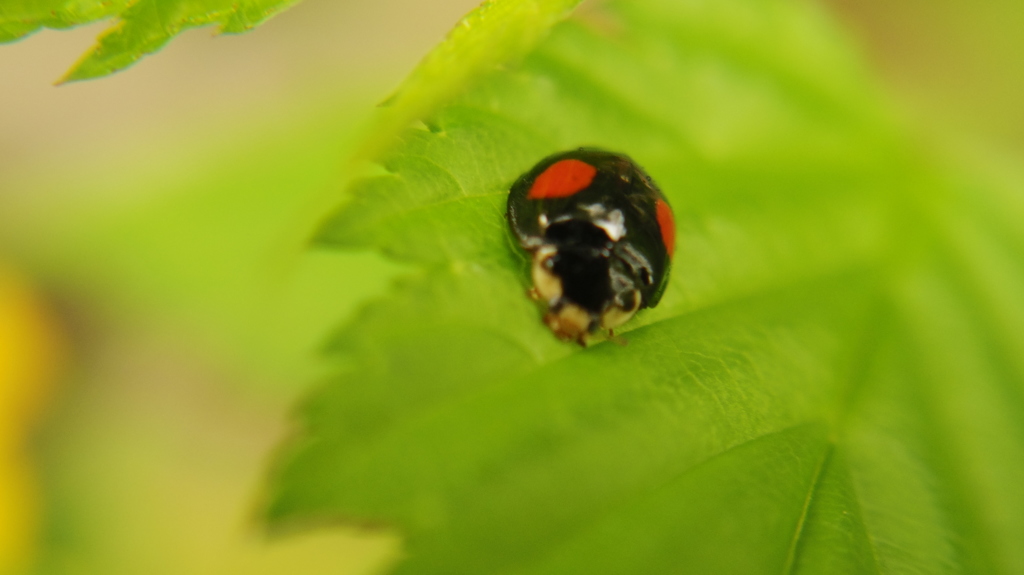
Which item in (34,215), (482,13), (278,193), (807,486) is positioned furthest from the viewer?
(34,215)

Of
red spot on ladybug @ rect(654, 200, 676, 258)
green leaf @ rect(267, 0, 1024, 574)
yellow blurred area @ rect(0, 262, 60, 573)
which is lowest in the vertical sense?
yellow blurred area @ rect(0, 262, 60, 573)

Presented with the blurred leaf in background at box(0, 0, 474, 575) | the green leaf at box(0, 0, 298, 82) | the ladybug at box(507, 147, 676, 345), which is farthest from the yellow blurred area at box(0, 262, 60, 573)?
the ladybug at box(507, 147, 676, 345)

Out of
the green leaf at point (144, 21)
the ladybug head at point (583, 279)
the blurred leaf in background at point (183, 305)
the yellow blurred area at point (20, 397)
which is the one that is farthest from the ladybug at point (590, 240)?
the yellow blurred area at point (20, 397)

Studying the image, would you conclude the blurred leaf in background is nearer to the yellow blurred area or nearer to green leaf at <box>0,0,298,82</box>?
the yellow blurred area

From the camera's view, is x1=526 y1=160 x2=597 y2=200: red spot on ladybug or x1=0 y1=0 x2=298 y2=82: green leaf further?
x1=526 y1=160 x2=597 y2=200: red spot on ladybug

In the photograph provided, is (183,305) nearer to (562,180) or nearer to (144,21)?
(144,21)

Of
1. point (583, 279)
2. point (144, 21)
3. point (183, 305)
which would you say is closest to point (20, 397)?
point (183, 305)

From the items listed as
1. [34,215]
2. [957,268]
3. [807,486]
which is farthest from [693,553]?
[34,215]

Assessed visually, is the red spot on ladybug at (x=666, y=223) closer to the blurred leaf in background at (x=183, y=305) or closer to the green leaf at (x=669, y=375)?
the green leaf at (x=669, y=375)

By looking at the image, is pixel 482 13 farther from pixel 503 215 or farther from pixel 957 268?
pixel 957 268

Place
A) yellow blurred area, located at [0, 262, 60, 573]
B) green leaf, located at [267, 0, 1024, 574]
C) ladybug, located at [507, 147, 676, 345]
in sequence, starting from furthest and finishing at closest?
yellow blurred area, located at [0, 262, 60, 573]
ladybug, located at [507, 147, 676, 345]
green leaf, located at [267, 0, 1024, 574]
